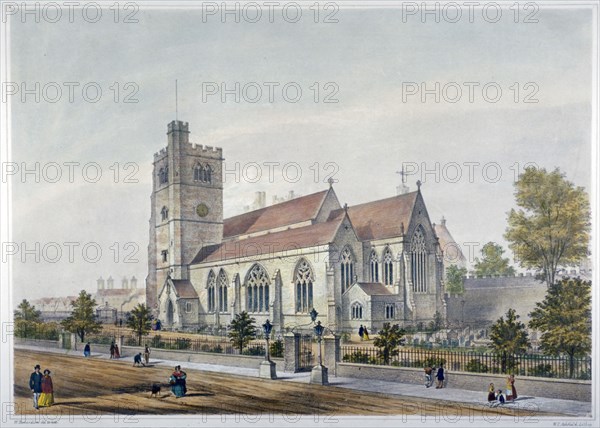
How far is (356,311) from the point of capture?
15.6m

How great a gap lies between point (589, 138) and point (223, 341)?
10.6m

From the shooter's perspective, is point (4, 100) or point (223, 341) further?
point (223, 341)

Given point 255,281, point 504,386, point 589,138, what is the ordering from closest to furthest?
point 504,386 < point 589,138 < point 255,281

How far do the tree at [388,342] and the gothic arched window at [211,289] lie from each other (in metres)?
5.96

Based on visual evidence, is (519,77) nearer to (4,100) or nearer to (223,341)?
Answer: (223,341)

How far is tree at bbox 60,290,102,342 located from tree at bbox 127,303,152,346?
957 mm

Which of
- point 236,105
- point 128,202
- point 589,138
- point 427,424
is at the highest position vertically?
point 236,105

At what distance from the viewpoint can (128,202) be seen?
1470cm

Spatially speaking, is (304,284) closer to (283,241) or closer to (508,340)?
(283,241)

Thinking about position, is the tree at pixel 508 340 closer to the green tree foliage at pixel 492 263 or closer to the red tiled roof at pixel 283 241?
the green tree foliage at pixel 492 263

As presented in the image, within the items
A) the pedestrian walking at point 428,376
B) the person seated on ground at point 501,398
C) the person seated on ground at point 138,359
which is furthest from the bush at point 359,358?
the person seated on ground at point 138,359

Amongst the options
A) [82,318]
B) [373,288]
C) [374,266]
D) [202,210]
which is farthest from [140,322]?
[374,266]

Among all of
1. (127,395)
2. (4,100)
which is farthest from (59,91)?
(127,395)

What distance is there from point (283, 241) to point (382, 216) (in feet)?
10.1
